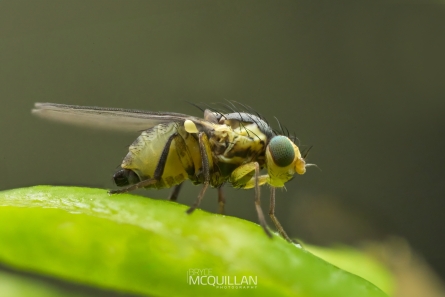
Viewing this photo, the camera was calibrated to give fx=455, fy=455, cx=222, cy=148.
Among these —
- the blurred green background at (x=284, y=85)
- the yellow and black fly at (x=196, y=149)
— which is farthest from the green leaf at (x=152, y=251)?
the blurred green background at (x=284, y=85)

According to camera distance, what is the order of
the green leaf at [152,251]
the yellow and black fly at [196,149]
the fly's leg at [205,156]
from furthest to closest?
the yellow and black fly at [196,149] → the fly's leg at [205,156] → the green leaf at [152,251]

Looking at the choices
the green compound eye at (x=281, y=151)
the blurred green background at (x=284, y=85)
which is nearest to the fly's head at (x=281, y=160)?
the green compound eye at (x=281, y=151)

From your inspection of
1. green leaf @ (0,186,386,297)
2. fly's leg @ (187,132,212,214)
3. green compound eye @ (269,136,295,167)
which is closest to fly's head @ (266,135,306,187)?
green compound eye @ (269,136,295,167)

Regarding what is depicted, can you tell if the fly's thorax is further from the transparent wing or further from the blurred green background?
the blurred green background

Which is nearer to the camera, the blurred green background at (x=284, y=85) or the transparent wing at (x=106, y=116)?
the transparent wing at (x=106, y=116)

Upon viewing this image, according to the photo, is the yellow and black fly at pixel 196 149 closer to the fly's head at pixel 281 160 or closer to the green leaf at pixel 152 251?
the fly's head at pixel 281 160

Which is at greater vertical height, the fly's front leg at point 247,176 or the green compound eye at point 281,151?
the green compound eye at point 281,151

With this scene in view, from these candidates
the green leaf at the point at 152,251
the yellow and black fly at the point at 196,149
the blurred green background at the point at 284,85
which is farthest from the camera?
the blurred green background at the point at 284,85
